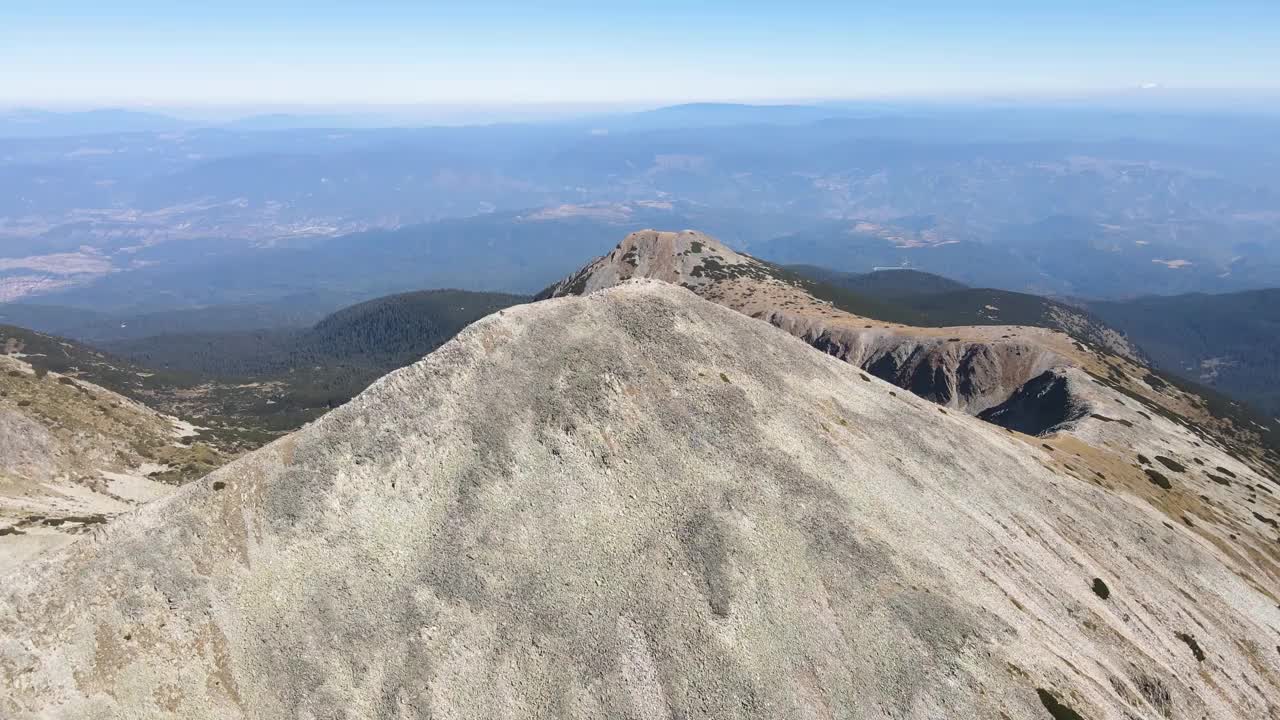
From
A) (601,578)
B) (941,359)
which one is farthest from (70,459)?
(941,359)

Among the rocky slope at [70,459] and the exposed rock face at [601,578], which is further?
the rocky slope at [70,459]

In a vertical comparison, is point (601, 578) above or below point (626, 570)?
below

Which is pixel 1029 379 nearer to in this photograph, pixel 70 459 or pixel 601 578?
pixel 601 578

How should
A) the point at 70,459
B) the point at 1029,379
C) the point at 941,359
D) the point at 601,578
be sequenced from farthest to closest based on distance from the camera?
the point at 941,359, the point at 1029,379, the point at 70,459, the point at 601,578

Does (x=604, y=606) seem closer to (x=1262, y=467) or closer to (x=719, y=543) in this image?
(x=719, y=543)

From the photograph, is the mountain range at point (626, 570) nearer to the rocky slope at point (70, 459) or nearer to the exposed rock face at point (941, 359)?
the rocky slope at point (70, 459)

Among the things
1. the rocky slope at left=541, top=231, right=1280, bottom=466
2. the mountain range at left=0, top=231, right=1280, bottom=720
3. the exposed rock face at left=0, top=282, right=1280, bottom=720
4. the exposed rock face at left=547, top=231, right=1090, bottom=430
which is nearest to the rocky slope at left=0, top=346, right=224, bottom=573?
the exposed rock face at left=0, top=282, right=1280, bottom=720

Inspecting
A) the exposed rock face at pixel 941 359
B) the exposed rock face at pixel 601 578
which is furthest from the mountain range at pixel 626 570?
the exposed rock face at pixel 941 359
